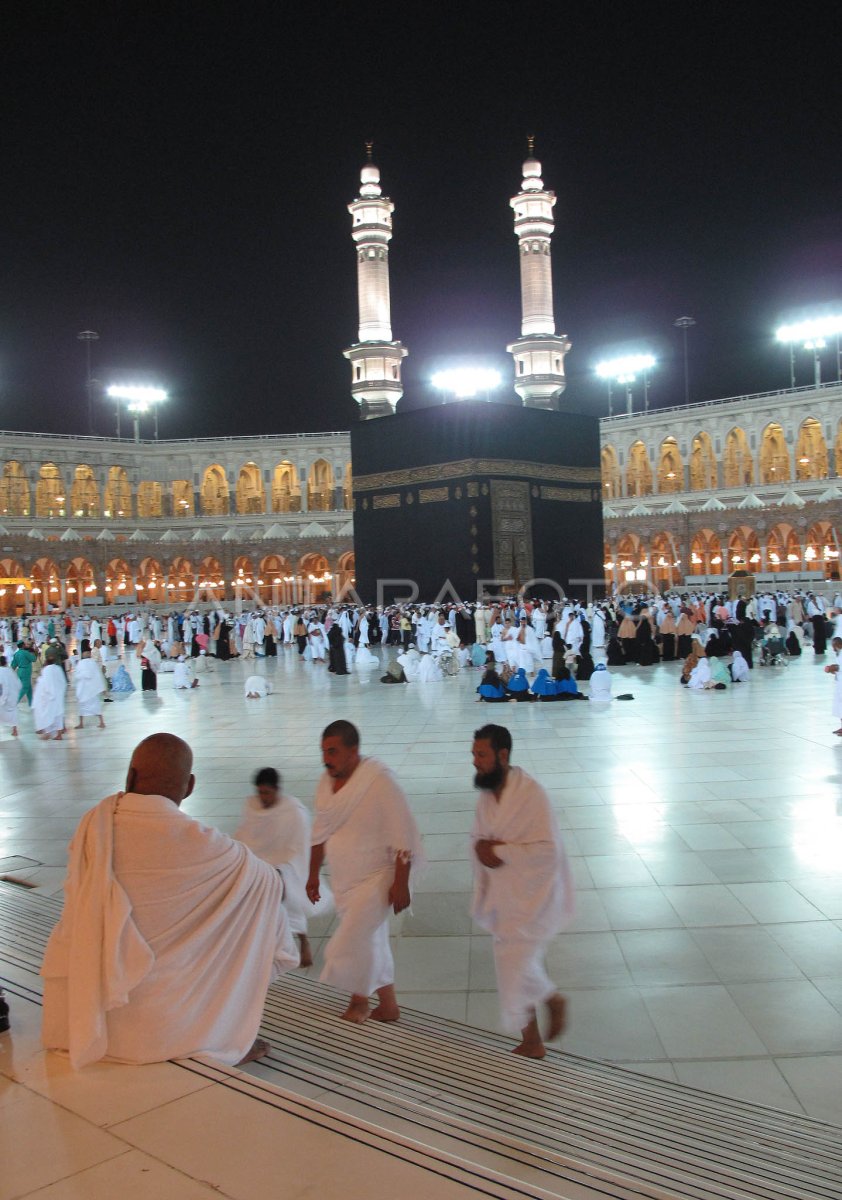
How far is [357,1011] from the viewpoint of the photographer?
2.24m

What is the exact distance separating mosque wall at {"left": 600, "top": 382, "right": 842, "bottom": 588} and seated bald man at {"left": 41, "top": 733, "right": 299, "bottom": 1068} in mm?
28060

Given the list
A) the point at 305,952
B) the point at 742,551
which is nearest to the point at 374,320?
the point at 742,551

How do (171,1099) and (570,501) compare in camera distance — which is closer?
(171,1099)

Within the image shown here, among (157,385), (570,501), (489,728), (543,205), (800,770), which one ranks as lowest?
(800,770)

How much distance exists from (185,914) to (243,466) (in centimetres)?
3571

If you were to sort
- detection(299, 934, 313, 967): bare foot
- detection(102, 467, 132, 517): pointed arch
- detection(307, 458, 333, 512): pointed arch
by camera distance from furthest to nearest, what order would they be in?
1. detection(307, 458, 333, 512): pointed arch
2. detection(102, 467, 132, 517): pointed arch
3. detection(299, 934, 313, 967): bare foot

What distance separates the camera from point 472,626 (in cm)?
1555

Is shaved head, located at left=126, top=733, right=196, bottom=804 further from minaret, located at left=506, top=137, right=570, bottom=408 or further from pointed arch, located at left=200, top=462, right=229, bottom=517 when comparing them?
pointed arch, located at left=200, top=462, right=229, bottom=517

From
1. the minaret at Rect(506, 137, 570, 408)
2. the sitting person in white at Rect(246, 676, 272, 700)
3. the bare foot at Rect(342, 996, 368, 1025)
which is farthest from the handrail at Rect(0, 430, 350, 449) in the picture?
the bare foot at Rect(342, 996, 368, 1025)

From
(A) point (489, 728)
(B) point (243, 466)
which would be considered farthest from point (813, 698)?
(B) point (243, 466)

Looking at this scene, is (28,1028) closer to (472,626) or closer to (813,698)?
(813,698)

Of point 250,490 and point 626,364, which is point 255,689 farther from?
point 250,490

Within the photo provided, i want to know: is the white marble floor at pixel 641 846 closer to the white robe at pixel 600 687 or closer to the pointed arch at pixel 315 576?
the white robe at pixel 600 687

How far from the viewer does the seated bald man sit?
5.40ft
